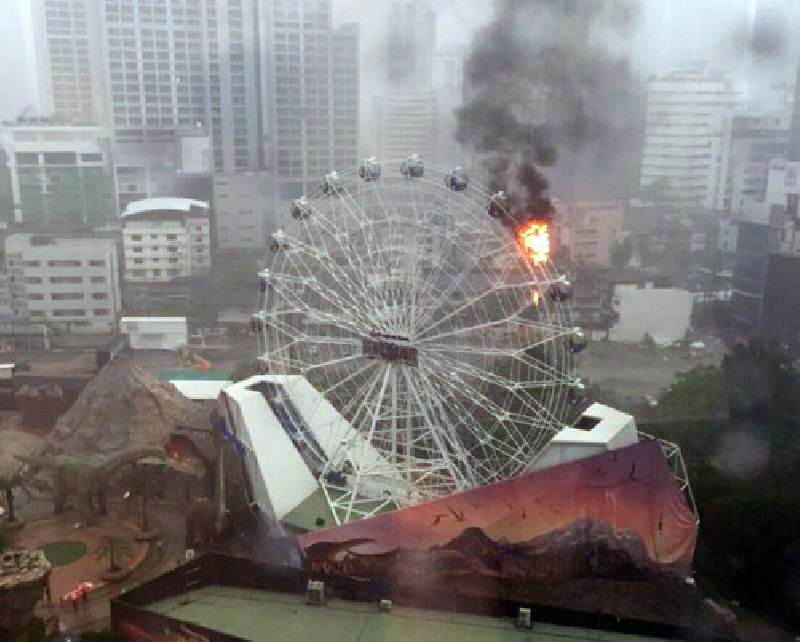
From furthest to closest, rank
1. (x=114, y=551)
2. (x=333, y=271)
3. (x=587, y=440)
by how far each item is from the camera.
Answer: (x=114, y=551) < (x=333, y=271) < (x=587, y=440)

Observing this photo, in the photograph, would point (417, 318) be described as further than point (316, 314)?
No

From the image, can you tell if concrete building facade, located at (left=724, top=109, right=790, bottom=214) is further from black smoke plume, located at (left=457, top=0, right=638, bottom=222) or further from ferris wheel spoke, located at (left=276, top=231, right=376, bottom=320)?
ferris wheel spoke, located at (left=276, top=231, right=376, bottom=320)

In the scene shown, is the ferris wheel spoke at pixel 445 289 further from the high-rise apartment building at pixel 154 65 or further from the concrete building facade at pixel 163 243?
the high-rise apartment building at pixel 154 65

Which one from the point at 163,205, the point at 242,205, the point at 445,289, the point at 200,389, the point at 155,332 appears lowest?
the point at 155,332

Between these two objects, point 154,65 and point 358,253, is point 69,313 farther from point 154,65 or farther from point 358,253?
point 358,253

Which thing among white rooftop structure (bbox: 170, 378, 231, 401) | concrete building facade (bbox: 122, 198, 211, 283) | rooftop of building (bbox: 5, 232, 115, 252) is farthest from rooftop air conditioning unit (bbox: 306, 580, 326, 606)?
concrete building facade (bbox: 122, 198, 211, 283)

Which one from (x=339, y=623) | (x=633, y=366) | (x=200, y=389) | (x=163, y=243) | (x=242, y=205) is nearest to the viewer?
(x=339, y=623)

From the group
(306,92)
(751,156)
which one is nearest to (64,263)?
(306,92)
